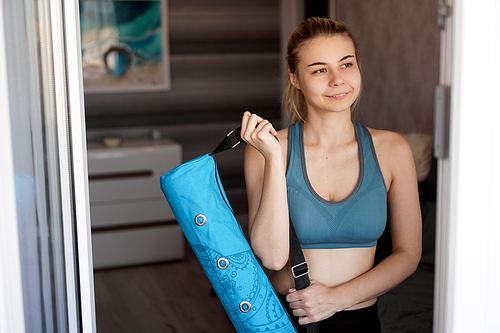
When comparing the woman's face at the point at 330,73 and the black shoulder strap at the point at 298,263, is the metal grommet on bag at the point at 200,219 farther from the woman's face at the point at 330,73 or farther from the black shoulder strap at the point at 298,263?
the woman's face at the point at 330,73

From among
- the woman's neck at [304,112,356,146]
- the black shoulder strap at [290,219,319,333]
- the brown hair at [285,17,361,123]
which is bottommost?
the black shoulder strap at [290,219,319,333]

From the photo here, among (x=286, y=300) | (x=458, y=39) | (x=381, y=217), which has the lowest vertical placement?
(x=286, y=300)

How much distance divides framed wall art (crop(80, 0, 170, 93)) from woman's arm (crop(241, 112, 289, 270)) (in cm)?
282

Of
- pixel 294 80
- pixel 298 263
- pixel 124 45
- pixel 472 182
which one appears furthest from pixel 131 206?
pixel 472 182

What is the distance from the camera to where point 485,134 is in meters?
1.10

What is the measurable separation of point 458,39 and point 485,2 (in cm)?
9

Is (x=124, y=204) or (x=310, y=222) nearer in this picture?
(x=310, y=222)

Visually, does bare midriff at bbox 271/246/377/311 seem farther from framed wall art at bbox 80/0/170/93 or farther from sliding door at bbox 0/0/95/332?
framed wall art at bbox 80/0/170/93

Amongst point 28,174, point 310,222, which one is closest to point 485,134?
point 310,222

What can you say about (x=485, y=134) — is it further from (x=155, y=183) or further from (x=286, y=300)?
(x=155, y=183)

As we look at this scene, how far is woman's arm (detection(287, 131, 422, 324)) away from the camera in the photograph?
54.9 inches

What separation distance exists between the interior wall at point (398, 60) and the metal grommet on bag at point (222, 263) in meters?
1.70

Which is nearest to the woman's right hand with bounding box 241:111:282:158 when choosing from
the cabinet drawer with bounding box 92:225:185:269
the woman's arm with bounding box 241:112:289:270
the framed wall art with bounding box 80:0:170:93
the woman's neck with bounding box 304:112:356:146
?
the woman's arm with bounding box 241:112:289:270

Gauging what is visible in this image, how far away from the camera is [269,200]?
133 centimetres
